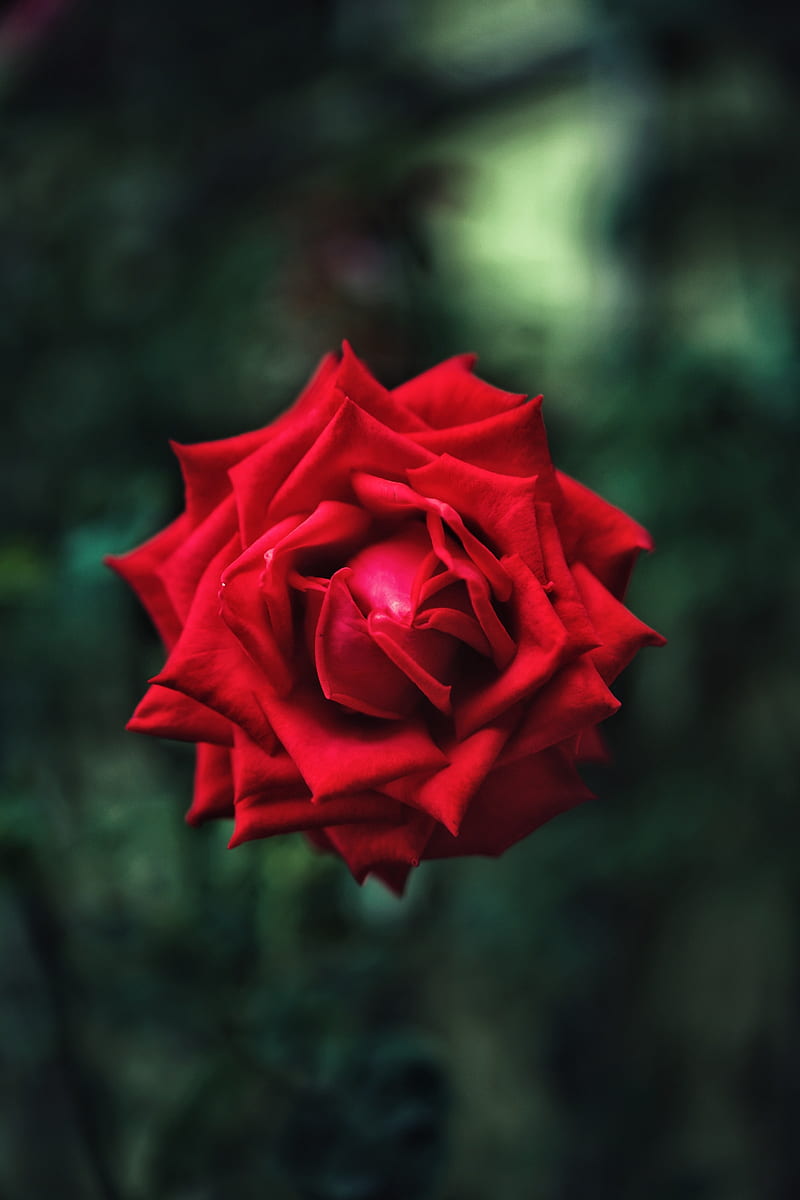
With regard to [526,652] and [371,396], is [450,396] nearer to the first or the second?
[371,396]

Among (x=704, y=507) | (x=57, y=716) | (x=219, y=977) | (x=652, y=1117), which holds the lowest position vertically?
(x=652, y=1117)

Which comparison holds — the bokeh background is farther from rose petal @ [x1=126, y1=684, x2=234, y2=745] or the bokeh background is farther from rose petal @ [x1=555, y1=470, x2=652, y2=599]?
rose petal @ [x1=555, y1=470, x2=652, y2=599]

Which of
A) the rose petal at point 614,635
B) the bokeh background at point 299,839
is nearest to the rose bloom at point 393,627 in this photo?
the rose petal at point 614,635

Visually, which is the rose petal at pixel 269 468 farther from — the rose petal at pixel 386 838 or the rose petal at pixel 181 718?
the rose petal at pixel 386 838

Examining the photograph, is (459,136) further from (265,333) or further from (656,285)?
(265,333)

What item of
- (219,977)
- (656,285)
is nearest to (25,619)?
(219,977)

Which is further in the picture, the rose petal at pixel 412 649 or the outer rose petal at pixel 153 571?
the outer rose petal at pixel 153 571

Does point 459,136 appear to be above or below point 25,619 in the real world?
above

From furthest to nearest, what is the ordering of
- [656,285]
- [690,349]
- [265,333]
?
[656,285] → [265,333] → [690,349]
